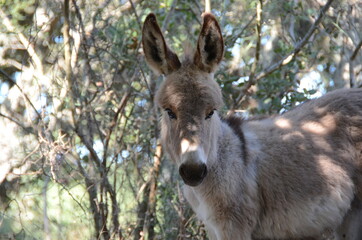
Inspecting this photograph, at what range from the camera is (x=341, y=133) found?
4.09 m

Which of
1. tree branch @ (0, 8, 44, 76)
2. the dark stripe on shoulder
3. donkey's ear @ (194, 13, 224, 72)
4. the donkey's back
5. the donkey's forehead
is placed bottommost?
the donkey's back

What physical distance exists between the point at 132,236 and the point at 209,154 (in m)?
2.49

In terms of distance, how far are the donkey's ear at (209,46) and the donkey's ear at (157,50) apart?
194mm

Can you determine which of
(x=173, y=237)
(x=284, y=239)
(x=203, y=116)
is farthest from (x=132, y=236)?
(x=203, y=116)

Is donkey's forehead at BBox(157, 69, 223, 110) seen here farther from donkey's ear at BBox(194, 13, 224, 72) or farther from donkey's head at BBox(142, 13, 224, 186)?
donkey's ear at BBox(194, 13, 224, 72)

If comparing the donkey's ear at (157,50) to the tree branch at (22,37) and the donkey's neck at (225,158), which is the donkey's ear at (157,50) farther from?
the tree branch at (22,37)

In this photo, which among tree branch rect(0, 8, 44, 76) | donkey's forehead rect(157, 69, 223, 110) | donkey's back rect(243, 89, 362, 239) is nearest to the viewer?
donkey's forehead rect(157, 69, 223, 110)

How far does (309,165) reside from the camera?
3971 millimetres

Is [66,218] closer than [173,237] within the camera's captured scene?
No

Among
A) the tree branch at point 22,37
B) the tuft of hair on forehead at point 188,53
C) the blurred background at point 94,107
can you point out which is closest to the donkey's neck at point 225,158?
the tuft of hair on forehead at point 188,53

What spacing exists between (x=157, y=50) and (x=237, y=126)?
40.4 inches

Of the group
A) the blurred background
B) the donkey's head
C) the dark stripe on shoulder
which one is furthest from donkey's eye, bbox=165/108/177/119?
the blurred background

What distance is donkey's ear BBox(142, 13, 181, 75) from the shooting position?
349cm

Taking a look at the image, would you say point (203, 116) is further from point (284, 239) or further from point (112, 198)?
point (112, 198)
